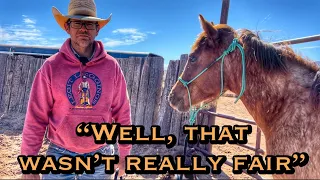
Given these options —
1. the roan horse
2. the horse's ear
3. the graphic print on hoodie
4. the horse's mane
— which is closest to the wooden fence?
the roan horse

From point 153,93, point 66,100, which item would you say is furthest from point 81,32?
point 153,93

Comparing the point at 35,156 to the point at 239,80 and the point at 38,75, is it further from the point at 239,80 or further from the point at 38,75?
the point at 239,80

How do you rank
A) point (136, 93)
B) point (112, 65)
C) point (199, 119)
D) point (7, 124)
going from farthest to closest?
point (7, 124)
point (136, 93)
point (199, 119)
point (112, 65)

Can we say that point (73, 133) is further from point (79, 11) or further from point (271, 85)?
point (271, 85)

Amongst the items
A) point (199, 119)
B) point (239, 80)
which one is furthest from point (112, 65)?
point (199, 119)

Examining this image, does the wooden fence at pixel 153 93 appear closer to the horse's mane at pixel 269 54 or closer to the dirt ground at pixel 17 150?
the dirt ground at pixel 17 150

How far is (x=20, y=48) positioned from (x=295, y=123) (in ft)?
53.5

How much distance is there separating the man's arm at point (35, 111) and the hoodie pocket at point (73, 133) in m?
0.19

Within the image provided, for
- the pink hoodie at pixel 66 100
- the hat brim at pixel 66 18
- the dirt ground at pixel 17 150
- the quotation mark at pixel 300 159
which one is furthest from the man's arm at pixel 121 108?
the dirt ground at pixel 17 150

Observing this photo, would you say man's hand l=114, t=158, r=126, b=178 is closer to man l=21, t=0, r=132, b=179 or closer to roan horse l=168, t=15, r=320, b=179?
man l=21, t=0, r=132, b=179

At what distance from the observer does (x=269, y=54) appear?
2.08m

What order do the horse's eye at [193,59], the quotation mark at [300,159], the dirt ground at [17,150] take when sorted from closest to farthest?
the quotation mark at [300,159]
the horse's eye at [193,59]
the dirt ground at [17,150]

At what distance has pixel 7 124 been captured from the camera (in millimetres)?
8078

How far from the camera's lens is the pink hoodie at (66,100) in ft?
6.58
